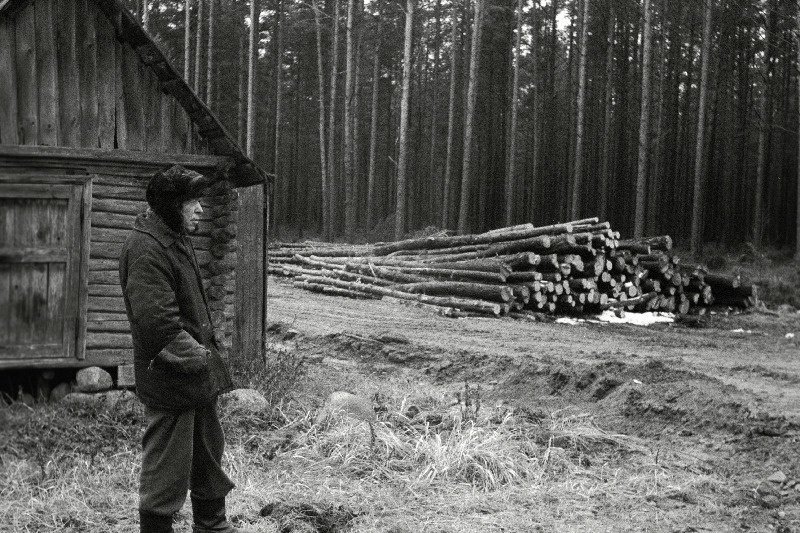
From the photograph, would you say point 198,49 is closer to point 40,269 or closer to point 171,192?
point 40,269

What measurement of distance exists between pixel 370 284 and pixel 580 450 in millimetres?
11283

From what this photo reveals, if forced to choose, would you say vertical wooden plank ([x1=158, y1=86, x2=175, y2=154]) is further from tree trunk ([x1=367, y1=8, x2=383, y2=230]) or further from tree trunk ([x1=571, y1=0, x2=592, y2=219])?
tree trunk ([x1=367, y1=8, x2=383, y2=230])

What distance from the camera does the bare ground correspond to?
18.8 ft

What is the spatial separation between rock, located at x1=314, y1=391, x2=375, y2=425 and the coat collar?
11.5ft

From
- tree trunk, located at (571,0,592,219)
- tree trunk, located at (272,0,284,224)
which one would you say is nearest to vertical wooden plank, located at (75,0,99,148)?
tree trunk, located at (571,0,592,219)

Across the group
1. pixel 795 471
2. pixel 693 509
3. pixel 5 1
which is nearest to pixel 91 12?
pixel 5 1

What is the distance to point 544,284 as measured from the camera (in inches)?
601

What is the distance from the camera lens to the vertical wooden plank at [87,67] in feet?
28.0

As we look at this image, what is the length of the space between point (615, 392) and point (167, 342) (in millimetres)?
6335

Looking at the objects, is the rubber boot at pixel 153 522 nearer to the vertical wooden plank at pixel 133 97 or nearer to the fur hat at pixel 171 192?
the fur hat at pixel 171 192

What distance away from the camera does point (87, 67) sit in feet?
28.1

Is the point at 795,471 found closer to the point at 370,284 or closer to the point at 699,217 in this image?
the point at 370,284

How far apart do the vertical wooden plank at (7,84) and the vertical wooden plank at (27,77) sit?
6cm

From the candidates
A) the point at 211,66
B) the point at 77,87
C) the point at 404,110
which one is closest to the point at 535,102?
the point at 404,110
